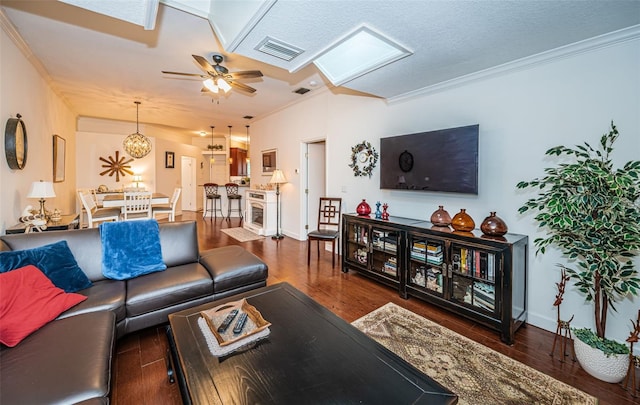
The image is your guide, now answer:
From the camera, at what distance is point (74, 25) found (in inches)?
111

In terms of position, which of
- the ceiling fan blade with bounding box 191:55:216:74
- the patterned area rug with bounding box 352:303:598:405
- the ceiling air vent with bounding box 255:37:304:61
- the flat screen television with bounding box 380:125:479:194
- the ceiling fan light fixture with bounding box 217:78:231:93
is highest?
the ceiling fan blade with bounding box 191:55:216:74

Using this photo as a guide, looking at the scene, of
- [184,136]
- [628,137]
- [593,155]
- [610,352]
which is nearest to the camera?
[610,352]

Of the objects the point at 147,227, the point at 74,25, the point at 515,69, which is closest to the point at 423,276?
the point at 515,69

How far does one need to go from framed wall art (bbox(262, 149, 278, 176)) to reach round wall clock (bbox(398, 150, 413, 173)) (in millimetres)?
3636

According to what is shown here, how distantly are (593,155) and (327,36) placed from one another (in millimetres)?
2430

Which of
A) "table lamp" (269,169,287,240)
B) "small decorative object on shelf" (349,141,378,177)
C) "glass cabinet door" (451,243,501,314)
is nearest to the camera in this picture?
"glass cabinet door" (451,243,501,314)

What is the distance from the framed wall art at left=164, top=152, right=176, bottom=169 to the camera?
870 centimetres

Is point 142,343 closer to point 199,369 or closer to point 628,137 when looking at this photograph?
point 199,369

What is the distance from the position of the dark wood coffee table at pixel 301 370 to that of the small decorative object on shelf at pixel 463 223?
67.5 inches

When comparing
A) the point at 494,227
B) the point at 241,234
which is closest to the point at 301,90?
the point at 241,234

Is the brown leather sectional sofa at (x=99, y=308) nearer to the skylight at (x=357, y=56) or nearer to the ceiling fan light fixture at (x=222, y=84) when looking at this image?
the ceiling fan light fixture at (x=222, y=84)

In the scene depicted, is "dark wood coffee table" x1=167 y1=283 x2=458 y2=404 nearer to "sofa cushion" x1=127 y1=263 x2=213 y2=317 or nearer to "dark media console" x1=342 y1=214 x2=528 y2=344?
"sofa cushion" x1=127 y1=263 x2=213 y2=317

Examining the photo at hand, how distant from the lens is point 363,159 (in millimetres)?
4145

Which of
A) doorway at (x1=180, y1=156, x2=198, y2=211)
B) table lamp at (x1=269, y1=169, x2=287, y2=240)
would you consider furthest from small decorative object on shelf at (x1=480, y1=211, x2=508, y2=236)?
doorway at (x1=180, y1=156, x2=198, y2=211)
